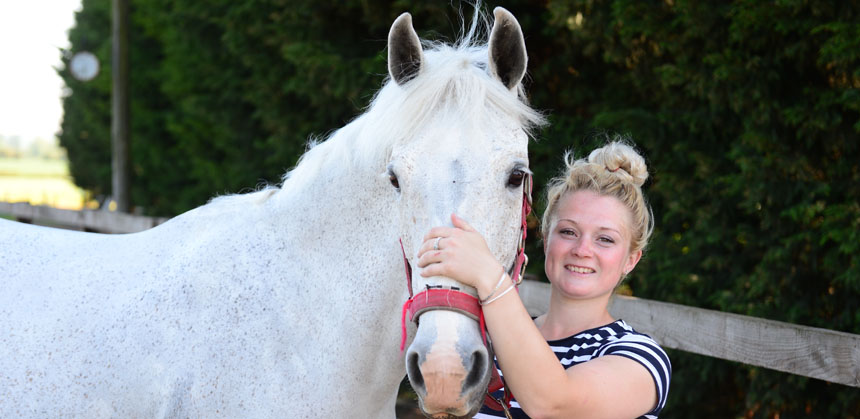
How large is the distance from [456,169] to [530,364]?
47 cm

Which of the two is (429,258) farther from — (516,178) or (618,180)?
(618,180)

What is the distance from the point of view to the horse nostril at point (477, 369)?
1459 millimetres

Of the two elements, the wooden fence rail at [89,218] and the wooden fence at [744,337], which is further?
the wooden fence rail at [89,218]

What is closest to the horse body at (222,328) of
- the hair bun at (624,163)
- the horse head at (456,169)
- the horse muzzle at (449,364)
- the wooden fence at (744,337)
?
the horse head at (456,169)

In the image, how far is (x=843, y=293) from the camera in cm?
321

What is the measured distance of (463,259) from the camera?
56.4 inches

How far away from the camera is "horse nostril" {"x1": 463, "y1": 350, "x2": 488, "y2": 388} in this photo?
57.4 inches

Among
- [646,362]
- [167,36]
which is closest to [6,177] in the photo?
[167,36]

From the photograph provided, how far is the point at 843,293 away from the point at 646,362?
2.21 meters

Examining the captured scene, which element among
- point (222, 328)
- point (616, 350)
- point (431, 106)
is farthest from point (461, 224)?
point (222, 328)

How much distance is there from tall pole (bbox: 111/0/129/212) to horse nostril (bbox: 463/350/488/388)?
8494 millimetres

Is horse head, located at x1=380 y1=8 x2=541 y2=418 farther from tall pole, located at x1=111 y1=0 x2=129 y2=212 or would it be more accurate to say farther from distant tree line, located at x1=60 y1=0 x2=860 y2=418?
tall pole, located at x1=111 y1=0 x2=129 y2=212

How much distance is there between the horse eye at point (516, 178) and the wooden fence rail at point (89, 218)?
4266mm

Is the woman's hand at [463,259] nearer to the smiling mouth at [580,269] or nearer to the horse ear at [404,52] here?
the smiling mouth at [580,269]
